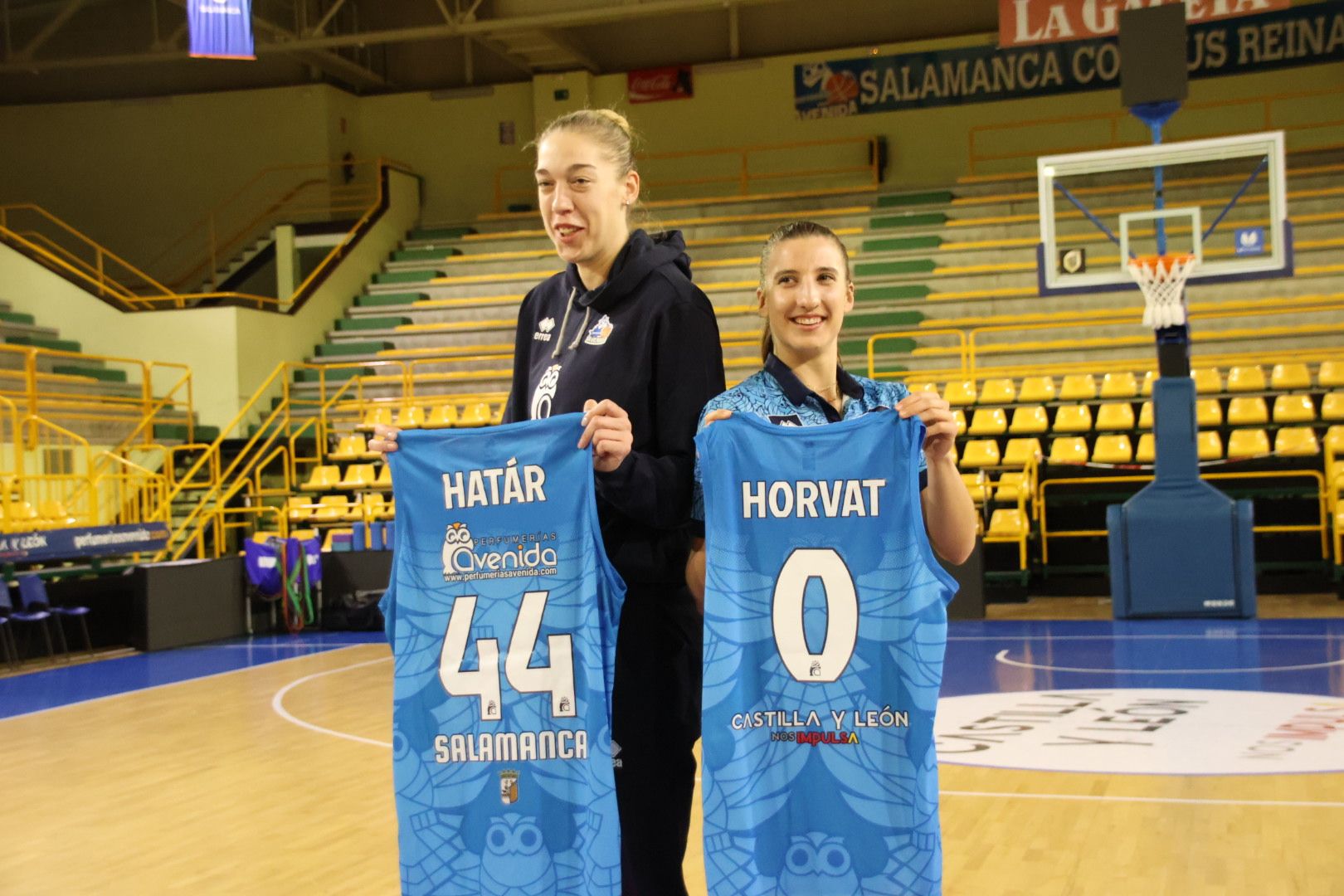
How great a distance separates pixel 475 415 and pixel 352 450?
1362 mm

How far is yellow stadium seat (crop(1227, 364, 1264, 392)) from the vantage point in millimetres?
12219

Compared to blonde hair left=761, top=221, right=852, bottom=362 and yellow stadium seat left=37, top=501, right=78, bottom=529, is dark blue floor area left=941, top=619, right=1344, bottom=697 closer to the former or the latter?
blonde hair left=761, top=221, right=852, bottom=362

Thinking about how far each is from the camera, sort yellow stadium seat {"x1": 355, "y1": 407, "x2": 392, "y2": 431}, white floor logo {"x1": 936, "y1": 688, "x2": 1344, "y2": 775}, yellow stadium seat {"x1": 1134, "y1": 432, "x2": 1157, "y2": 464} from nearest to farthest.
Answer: white floor logo {"x1": 936, "y1": 688, "x2": 1344, "y2": 775}, yellow stadium seat {"x1": 1134, "y1": 432, "x2": 1157, "y2": 464}, yellow stadium seat {"x1": 355, "y1": 407, "x2": 392, "y2": 431}

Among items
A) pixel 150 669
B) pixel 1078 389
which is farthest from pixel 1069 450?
pixel 150 669

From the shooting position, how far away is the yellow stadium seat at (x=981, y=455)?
11984mm

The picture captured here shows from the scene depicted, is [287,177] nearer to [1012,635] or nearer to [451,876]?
[1012,635]

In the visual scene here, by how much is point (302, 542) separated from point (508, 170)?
9.96 m

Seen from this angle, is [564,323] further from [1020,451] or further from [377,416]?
[377,416]

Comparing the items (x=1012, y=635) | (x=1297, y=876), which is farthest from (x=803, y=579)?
(x=1012, y=635)

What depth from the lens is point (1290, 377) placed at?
12.2 m

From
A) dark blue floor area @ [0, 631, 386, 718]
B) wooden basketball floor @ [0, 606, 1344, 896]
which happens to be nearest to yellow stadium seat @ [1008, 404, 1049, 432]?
wooden basketball floor @ [0, 606, 1344, 896]

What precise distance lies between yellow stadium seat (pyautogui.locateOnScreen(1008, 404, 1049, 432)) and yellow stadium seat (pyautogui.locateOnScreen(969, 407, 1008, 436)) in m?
0.10

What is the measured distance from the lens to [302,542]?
11180 mm

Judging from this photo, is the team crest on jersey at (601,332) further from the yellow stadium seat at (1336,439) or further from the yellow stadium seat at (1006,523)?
the yellow stadium seat at (1336,439)
